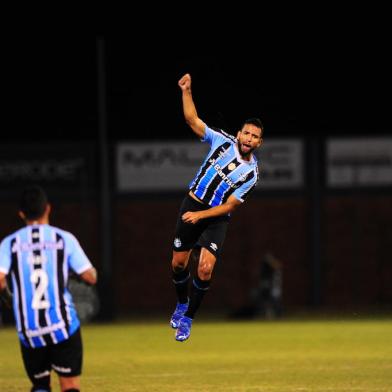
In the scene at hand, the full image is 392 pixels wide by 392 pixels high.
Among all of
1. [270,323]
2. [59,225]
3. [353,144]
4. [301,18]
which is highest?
[301,18]

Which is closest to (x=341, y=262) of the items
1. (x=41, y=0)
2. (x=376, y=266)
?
(x=376, y=266)

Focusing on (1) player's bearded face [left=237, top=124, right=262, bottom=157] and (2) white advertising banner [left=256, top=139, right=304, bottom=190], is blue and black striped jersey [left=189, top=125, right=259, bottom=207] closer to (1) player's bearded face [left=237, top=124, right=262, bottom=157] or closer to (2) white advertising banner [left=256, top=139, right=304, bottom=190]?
(1) player's bearded face [left=237, top=124, right=262, bottom=157]

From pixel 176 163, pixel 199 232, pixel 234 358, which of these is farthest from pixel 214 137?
pixel 176 163

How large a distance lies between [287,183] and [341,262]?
9.39 feet

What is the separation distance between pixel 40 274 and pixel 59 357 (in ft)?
2.11

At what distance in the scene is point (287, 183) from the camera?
31.8 meters

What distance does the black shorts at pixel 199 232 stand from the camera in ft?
37.4

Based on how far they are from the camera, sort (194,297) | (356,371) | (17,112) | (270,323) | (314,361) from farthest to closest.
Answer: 1. (17,112)
2. (270,323)
3. (314,361)
4. (356,371)
5. (194,297)

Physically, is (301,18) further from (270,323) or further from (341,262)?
(270,323)

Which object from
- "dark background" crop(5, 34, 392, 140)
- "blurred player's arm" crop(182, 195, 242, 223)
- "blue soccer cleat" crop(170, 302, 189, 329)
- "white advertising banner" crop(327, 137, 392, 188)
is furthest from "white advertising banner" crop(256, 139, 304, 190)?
"blurred player's arm" crop(182, 195, 242, 223)

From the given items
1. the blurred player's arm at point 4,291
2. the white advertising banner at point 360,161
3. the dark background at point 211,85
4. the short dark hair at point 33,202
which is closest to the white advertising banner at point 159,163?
the white advertising banner at point 360,161

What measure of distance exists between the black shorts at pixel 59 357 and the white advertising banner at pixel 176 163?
2283 cm

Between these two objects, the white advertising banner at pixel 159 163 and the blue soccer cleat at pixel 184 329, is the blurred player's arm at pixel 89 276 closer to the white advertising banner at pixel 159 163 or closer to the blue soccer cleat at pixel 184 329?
the blue soccer cleat at pixel 184 329

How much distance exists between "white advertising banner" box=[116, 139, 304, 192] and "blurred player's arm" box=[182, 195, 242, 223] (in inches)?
774
